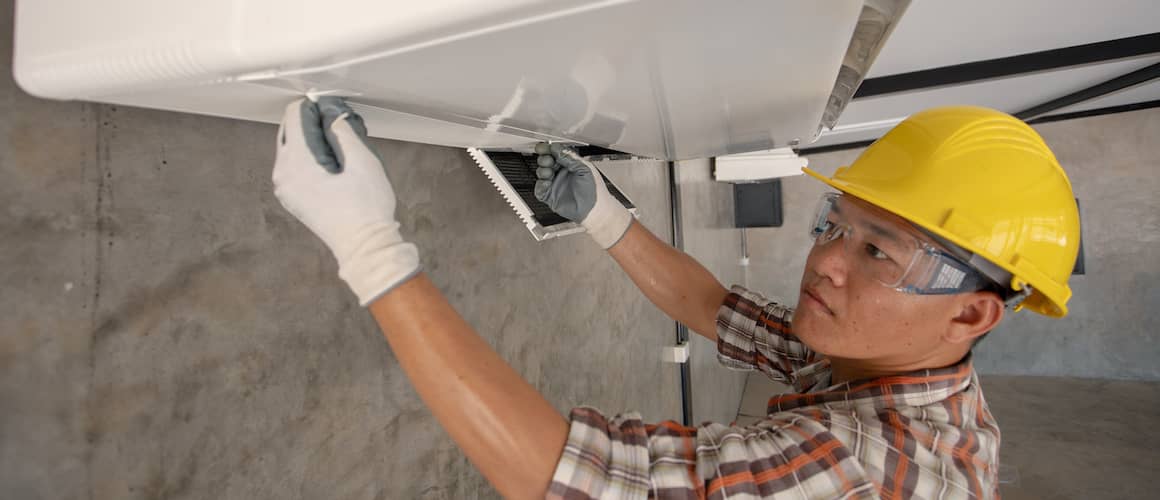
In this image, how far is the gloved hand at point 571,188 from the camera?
4.27ft

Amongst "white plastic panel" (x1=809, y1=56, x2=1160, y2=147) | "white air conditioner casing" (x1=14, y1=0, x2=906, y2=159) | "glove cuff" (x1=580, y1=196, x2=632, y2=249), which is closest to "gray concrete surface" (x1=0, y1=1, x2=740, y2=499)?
"white air conditioner casing" (x1=14, y1=0, x2=906, y2=159)

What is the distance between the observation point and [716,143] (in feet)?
4.60

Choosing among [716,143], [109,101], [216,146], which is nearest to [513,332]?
[716,143]

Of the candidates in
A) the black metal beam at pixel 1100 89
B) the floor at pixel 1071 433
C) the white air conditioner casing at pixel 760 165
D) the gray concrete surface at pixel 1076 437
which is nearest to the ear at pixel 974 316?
the black metal beam at pixel 1100 89

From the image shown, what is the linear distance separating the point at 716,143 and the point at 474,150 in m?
0.62

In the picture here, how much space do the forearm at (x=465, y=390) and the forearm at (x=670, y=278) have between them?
81 cm

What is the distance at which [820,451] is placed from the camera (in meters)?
0.82

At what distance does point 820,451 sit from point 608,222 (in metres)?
0.75

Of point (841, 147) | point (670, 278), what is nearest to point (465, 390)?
point (670, 278)

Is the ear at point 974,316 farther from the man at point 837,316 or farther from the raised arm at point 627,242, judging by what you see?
the raised arm at point 627,242

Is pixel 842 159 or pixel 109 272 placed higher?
pixel 842 159

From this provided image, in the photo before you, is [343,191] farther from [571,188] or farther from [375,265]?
[571,188]

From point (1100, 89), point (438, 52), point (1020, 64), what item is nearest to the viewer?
point (438, 52)

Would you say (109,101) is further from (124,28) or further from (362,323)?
(362,323)
